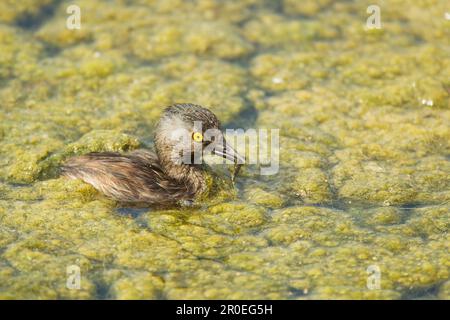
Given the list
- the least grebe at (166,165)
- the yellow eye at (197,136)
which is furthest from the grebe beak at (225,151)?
the yellow eye at (197,136)

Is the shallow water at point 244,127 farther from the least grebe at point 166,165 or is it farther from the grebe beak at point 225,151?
the grebe beak at point 225,151

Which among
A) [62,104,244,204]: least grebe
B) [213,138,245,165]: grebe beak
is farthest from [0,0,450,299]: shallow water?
[213,138,245,165]: grebe beak

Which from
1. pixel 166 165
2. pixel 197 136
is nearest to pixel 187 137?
pixel 197 136

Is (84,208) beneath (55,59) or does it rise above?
beneath

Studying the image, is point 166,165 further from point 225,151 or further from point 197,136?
point 225,151
